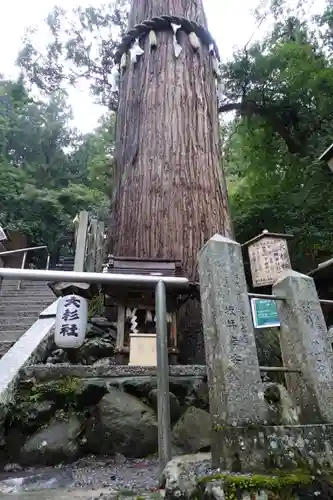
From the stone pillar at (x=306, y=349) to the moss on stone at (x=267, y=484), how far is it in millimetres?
459

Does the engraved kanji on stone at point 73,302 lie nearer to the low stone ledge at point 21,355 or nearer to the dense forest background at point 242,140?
the low stone ledge at point 21,355

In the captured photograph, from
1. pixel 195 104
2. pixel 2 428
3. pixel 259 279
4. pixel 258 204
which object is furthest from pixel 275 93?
pixel 2 428

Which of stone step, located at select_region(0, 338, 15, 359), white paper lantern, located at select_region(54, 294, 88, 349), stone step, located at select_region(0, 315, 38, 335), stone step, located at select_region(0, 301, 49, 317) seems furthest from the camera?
stone step, located at select_region(0, 301, 49, 317)

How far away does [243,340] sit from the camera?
6.08 feet

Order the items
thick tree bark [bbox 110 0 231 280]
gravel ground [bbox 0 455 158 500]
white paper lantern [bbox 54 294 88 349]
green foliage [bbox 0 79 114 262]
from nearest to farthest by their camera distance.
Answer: gravel ground [bbox 0 455 158 500], white paper lantern [bbox 54 294 88 349], thick tree bark [bbox 110 0 231 280], green foliage [bbox 0 79 114 262]

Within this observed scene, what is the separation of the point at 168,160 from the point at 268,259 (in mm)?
2204

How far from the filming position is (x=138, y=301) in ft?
11.9

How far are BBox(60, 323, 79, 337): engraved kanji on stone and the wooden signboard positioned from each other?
3.27 metres

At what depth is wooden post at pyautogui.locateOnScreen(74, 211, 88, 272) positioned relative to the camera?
558 centimetres

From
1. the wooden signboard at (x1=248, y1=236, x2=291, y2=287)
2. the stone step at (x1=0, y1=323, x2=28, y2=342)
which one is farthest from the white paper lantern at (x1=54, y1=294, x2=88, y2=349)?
the wooden signboard at (x1=248, y1=236, x2=291, y2=287)

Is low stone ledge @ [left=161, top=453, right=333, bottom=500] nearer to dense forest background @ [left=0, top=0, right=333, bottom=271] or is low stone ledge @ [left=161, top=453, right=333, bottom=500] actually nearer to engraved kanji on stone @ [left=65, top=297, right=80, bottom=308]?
engraved kanji on stone @ [left=65, top=297, right=80, bottom=308]

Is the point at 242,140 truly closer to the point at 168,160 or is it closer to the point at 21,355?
the point at 168,160

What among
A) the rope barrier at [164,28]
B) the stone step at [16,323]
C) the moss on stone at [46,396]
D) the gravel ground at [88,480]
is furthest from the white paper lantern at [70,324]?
the rope barrier at [164,28]

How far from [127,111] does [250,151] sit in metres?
5.14
